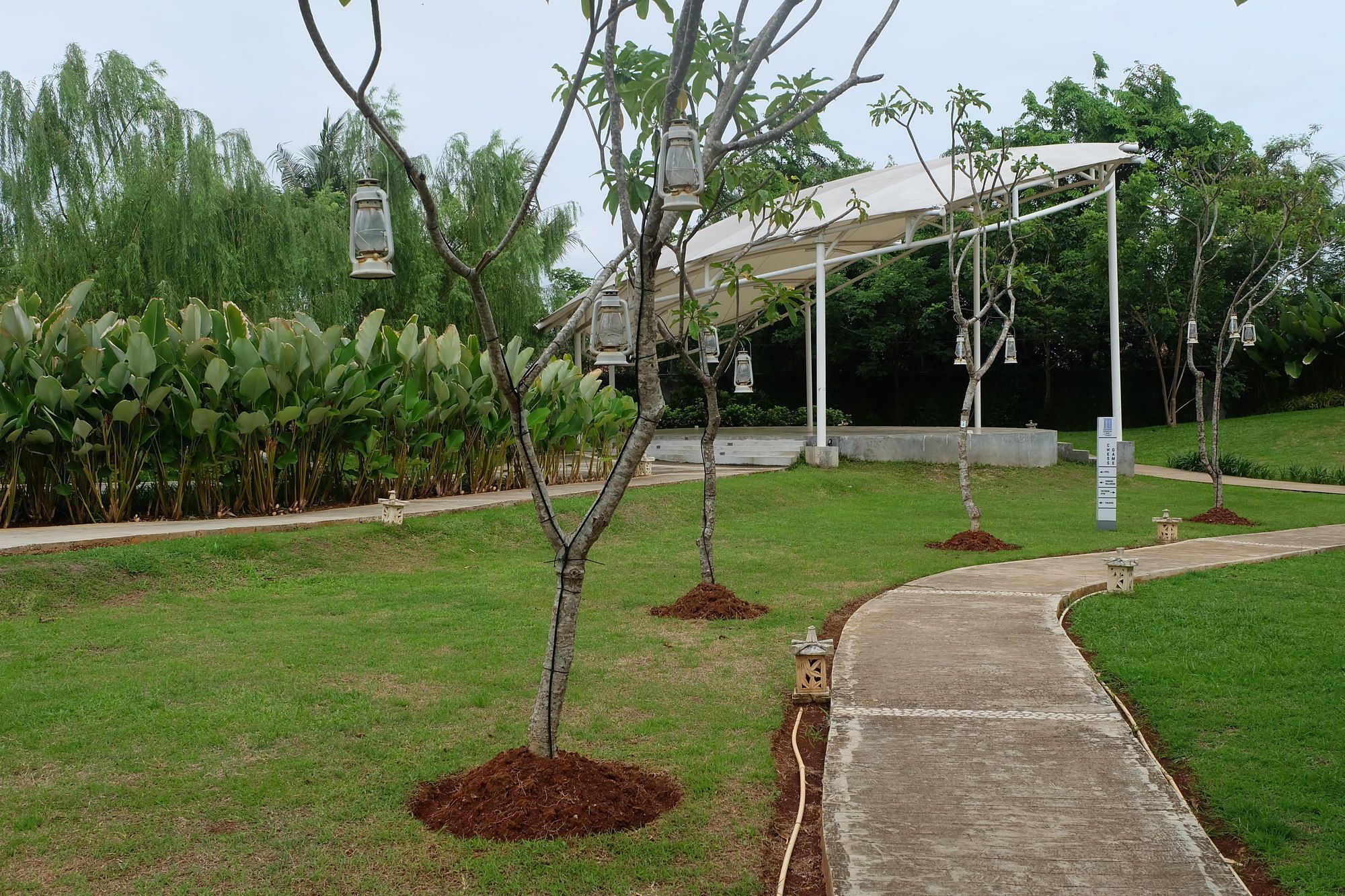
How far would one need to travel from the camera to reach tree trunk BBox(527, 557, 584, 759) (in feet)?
11.3

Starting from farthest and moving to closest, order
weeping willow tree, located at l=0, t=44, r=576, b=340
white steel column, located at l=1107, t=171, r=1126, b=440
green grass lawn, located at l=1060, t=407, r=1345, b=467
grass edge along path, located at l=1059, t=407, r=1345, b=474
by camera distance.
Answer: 1. green grass lawn, located at l=1060, t=407, r=1345, b=467
2. grass edge along path, located at l=1059, t=407, r=1345, b=474
3. white steel column, located at l=1107, t=171, r=1126, b=440
4. weeping willow tree, located at l=0, t=44, r=576, b=340

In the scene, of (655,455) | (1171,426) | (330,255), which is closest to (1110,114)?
(1171,426)

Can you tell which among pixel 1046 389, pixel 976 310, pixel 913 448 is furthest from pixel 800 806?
pixel 1046 389

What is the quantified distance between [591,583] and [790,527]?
12.9ft

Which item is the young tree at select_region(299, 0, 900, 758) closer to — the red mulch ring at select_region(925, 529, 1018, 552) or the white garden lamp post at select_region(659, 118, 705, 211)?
the white garden lamp post at select_region(659, 118, 705, 211)

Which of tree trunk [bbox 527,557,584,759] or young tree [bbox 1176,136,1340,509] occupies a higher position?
young tree [bbox 1176,136,1340,509]

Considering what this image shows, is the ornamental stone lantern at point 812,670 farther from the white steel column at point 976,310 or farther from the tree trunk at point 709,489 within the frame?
the white steel column at point 976,310

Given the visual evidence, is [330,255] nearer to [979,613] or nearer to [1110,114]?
[979,613]

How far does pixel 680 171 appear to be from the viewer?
3145mm

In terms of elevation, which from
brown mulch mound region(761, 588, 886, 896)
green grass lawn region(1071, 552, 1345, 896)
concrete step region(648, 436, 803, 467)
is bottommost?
brown mulch mound region(761, 588, 886, 896)

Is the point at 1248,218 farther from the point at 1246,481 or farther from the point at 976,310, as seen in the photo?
the point at 976,310

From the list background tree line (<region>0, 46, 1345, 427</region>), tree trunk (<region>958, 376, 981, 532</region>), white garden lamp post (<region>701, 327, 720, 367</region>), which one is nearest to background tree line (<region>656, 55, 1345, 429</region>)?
background tree line (<region>0, 46, 1345, 427</region>)

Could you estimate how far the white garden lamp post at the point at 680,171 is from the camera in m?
3.14

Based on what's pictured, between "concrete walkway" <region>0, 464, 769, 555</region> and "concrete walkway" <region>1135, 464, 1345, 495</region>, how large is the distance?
10787 mm
